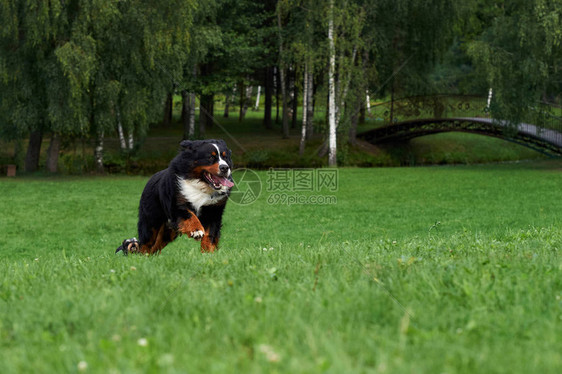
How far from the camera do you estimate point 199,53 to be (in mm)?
36156

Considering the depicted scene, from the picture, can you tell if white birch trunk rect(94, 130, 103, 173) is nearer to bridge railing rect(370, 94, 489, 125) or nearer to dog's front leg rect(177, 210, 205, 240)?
bridge railing rect(370, 94, 489, 125)

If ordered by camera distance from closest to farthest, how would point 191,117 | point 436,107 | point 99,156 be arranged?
point 99,156
point 191,117
point 436,107

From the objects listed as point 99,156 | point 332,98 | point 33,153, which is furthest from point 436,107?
point 33,153

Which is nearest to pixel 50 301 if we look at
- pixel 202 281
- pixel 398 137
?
pixel 202 281

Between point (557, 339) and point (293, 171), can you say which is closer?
point (557, 339)

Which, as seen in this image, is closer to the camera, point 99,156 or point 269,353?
point 269,353

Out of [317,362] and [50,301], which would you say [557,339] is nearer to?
[317,362]

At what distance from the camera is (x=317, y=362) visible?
289 cm

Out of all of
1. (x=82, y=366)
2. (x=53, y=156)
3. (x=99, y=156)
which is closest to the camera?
(x=82, y=366)

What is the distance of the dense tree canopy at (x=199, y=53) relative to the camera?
2747 centimetres

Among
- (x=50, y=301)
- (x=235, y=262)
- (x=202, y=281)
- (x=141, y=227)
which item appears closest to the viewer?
(x=50, y=301)

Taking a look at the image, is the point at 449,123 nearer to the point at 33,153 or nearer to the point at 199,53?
the point at 199,53

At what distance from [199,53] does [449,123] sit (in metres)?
18.9

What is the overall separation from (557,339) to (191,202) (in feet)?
15.7
